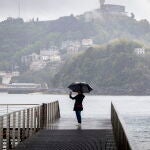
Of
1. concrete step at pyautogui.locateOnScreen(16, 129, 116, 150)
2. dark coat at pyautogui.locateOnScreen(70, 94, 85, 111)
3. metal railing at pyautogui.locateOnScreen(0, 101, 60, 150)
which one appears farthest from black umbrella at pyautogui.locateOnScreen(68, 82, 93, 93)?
concrete step at pyautogui.locateOnScreen(16, 129, 116, 150)

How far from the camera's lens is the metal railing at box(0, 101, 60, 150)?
13242 millimetres

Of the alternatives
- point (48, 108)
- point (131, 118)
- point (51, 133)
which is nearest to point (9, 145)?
point (51, 133)

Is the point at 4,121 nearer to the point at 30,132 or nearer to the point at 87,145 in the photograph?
the point at 87,145

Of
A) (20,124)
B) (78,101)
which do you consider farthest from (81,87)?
(20,124)

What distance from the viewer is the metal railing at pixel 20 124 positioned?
1324cm

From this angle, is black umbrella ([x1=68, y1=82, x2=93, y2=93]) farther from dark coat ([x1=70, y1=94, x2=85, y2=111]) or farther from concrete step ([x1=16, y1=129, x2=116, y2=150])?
concrete step ([x1=16, y1=129, x2=116, y2=150])

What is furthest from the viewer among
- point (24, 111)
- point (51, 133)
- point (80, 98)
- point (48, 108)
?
point (48, 108)

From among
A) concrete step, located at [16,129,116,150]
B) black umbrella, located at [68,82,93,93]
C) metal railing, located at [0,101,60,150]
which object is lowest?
concrete step, located at [16,129,116,150]

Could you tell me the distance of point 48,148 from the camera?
546 inches

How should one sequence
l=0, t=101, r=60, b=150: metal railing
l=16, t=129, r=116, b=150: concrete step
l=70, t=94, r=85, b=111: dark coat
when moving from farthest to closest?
l=70, t=94, r=85, b=111: dark coat, l=16, t=129, r=116, b=150: concrete step, l=0, t=101, r=60, b=150: metal railing

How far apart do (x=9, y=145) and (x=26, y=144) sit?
0.96m

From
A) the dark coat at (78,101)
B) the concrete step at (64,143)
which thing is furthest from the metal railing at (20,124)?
the dark coat at (78,101)

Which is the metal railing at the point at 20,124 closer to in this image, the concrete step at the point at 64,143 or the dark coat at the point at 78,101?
the concrete step at the point at 64,143

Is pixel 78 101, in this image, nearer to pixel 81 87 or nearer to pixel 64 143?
pixel 81 87
